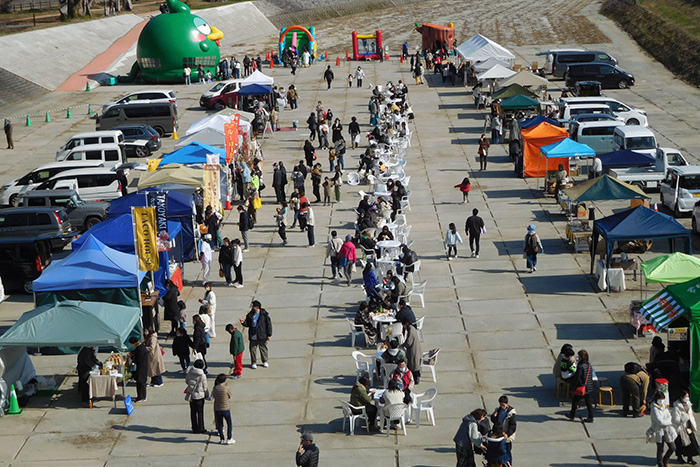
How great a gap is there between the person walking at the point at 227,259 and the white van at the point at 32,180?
12749 mm

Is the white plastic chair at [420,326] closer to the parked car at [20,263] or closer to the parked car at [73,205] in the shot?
the parked car at [20,263]

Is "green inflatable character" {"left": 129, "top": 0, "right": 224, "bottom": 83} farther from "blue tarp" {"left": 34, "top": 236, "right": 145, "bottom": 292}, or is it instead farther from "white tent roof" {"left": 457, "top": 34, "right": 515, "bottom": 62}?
"blue tarp" {"left": 34, "top": 236, "right": 145, "bottom": 292}

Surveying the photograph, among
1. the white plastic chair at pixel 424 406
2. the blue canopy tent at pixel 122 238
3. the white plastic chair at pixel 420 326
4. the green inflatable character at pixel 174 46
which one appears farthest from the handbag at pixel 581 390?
the green inflatable character at pixel 174 46

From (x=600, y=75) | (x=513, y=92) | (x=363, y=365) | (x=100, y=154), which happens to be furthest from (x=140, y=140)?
(x=363, y=365)

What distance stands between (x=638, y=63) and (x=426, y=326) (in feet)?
154

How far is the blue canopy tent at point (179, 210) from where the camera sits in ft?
94.4

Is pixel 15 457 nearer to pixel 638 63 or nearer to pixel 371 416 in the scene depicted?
pixel 371 416

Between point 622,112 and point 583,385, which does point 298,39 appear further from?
point 583,385

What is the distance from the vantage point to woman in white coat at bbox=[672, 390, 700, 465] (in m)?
15.9

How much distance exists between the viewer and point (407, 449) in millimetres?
17156

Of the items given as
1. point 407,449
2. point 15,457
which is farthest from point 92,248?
point 407,449

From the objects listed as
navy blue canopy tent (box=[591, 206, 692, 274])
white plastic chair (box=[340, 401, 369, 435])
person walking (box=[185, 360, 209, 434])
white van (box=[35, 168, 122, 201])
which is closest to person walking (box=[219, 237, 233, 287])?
person walking (box=[185, 360, 209, 434])

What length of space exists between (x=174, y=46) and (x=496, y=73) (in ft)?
68.2

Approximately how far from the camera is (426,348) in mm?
21797
